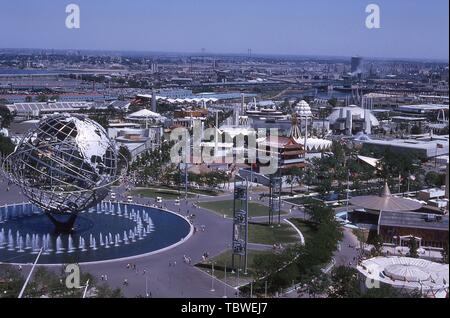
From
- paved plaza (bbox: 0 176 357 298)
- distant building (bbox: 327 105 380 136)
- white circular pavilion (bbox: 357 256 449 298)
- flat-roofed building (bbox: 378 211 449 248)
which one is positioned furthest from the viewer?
distant building (bbox: 327 105 380 136)

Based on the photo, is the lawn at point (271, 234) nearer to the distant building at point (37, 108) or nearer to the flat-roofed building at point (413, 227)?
the flat-roofed building at point (413, 227)

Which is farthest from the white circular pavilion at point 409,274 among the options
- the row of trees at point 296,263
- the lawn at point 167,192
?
the lawn at point 167,192

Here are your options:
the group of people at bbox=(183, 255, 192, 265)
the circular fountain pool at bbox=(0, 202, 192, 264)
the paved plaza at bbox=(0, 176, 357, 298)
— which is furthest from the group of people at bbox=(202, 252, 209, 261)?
→ the circular fountain pool at bbox=(0, 202, 192, 264)

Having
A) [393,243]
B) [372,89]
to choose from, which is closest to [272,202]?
[393,243]

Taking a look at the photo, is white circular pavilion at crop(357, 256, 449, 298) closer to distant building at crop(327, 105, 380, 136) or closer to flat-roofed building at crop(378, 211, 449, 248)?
flat-roofed building at crop(378, 211, 449, 248)

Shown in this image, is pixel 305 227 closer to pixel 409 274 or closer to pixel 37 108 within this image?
pixel 409 274

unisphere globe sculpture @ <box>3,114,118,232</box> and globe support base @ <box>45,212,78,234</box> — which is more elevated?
unisphere globe sculpture @ <box>3,114,118,232</box>

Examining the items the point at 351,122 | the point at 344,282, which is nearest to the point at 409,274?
the point at 344,282
